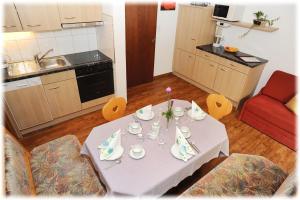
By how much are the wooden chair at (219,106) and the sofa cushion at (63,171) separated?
5.20 ft

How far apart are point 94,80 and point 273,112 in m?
2.83

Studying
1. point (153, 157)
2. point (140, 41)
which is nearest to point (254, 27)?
point (140, 41)

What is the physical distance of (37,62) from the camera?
2.84 meters

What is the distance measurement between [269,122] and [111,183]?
2.63 metres

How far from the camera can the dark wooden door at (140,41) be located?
358 cm

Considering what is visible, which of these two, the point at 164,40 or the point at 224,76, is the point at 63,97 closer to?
the point at 164,40

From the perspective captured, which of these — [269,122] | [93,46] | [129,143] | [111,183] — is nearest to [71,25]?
[93,46]

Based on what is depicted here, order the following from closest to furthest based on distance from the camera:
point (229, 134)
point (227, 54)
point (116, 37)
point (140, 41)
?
point (116, 37), point (229, 134), point (227, 54), point (140, 41)

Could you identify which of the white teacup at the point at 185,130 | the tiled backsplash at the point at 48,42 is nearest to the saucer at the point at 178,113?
the white teacup at the point at 185,130

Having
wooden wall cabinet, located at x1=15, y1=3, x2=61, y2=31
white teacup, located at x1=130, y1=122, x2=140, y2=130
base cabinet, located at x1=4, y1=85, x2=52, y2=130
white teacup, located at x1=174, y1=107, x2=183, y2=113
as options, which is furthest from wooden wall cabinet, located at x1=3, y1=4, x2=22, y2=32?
white teacup, located at x1=174, y1=107, x2=183, y2=113

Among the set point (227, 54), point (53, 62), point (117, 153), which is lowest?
point (117, 153)

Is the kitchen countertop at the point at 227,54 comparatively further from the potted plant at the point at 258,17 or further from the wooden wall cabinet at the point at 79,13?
the wooden wall cabinet at the point at 79,13

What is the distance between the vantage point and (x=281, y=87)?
10.0 ft

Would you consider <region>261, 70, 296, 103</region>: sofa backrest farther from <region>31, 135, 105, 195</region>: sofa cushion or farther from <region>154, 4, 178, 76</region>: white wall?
<region>31, 135, 105, 195</region>: sofa cushion
